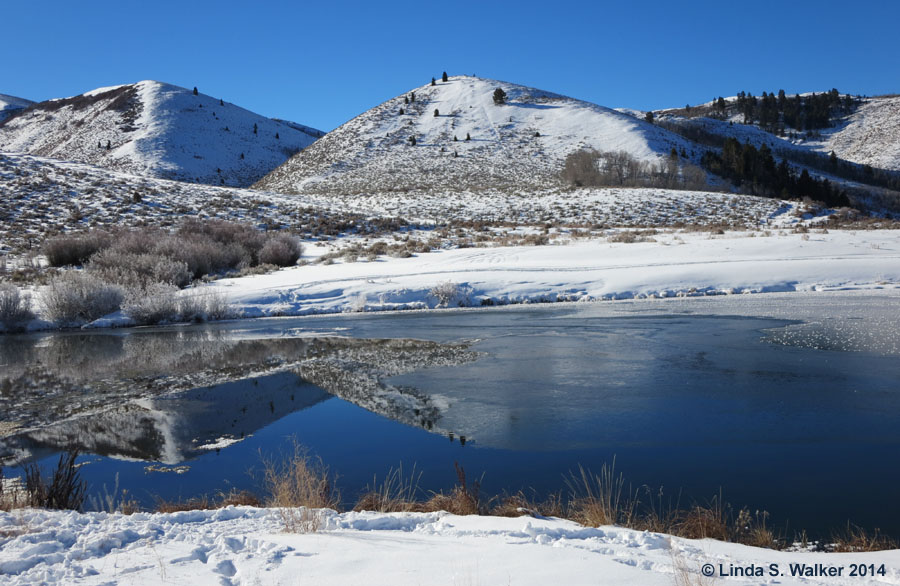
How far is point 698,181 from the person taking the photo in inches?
2343

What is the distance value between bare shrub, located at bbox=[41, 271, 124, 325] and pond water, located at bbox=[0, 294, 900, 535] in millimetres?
4081

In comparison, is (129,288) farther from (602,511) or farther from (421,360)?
(602,511)

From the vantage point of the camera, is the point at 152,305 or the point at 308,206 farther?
the point at 308,206

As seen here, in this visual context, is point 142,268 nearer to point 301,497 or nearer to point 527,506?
point 301,497

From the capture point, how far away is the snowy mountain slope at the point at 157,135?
83750 mm

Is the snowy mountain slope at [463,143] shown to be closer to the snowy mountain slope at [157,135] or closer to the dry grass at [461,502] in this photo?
the snowy mountain slope at [157,135]

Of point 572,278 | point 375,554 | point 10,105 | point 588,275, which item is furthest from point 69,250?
point 10,105

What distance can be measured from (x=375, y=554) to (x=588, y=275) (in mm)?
18599

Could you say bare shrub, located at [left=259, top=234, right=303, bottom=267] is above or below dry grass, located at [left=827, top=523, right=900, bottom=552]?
above

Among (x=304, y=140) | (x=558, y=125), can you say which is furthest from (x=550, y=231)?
(x=304, y=140)

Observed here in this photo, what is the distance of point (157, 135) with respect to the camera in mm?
89750

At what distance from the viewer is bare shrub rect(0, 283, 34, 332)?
1809 cm

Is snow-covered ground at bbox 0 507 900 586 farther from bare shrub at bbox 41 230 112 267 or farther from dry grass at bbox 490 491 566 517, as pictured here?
bare shrub at bbox 41 230 112 267

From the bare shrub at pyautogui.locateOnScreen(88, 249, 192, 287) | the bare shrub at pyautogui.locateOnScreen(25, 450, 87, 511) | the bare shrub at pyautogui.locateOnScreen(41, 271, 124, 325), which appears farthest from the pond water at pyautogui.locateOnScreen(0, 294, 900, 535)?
the bare shrub at pyautogui.locateOnScreen(88, 249, 192, 287)
